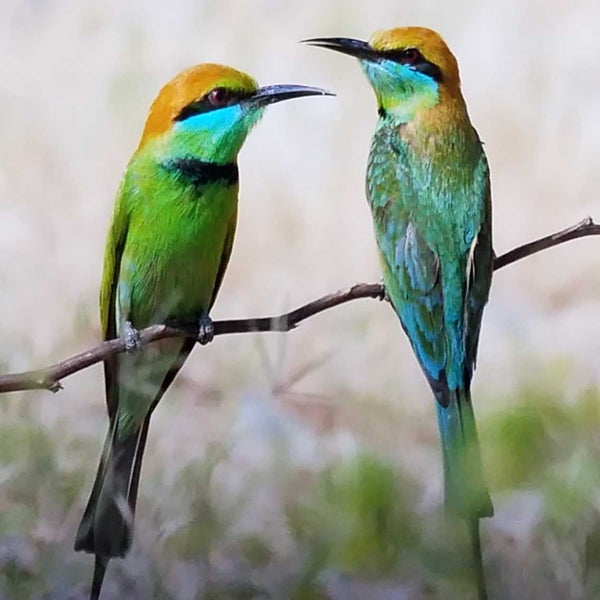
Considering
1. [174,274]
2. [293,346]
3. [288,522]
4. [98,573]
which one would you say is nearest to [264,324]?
[293,346]

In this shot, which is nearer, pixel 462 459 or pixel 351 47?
pixel 462 459

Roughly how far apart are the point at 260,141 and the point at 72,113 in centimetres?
36

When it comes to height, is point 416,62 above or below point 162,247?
above

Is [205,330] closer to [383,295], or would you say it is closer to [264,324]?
[264,324]

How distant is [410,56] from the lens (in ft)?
7.36

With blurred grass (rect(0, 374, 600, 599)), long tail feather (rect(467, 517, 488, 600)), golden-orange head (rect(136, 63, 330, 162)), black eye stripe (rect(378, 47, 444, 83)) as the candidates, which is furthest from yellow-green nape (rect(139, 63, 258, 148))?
long tail feather (rect(467, 517, 488, 600))

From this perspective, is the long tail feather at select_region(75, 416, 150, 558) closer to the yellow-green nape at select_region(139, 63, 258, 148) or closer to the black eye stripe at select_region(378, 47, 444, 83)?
the yellow-green nape at select_region(139, 63, 258, 148)

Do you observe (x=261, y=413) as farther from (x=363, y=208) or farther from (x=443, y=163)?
(x=443, y=163)

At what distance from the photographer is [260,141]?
7.49 feet

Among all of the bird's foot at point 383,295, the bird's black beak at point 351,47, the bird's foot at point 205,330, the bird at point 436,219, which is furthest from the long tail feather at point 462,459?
the bird's black beak at point 351,47

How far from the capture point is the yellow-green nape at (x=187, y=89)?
221 cm

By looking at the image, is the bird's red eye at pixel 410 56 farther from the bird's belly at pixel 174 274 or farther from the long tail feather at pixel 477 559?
the long tail feather at pixel 477 559

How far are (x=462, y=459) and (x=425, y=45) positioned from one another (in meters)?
0.77

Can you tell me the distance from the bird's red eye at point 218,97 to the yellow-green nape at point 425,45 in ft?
0.99
